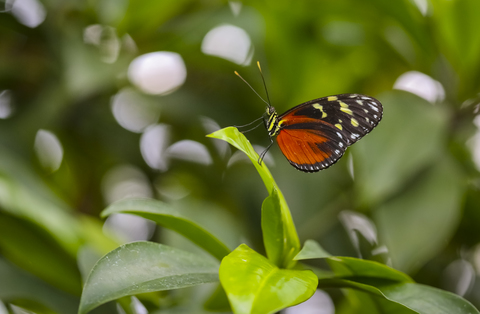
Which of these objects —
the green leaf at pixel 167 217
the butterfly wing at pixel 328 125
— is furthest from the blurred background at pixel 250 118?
the green leaf at pixel 167 217

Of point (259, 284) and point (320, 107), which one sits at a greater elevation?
point (320, 107)

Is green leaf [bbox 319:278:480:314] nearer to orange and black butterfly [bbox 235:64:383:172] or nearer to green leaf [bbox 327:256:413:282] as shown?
green leaf [bbox 327:256:413:282]

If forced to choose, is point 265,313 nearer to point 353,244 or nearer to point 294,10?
point 353,244

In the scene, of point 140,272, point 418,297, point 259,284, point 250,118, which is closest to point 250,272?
point 259,284

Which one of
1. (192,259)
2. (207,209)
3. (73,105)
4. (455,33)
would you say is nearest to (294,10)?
(455,33)

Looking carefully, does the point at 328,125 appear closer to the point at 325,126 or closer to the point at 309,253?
the point at 325,126

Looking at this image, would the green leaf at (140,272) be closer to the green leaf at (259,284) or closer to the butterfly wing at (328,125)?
the green leaf at (259,284)
